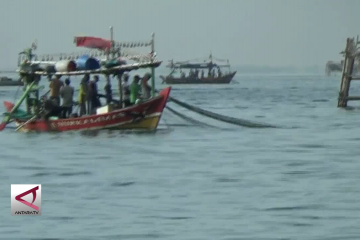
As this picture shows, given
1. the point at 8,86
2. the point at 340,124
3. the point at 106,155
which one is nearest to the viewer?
the point at 106,155

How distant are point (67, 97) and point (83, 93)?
1.77 feet

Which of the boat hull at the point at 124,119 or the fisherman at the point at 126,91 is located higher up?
the fisherman at the point at 126,91

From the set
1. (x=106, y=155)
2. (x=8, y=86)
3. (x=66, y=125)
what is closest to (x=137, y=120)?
(x=66, y=125)

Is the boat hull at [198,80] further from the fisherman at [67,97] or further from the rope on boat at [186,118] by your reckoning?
the fisherman at [67,97]

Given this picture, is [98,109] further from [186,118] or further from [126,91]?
[186,118]

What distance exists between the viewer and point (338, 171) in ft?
93.8

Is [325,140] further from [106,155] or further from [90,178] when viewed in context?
[90,178]

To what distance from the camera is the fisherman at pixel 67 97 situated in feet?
126

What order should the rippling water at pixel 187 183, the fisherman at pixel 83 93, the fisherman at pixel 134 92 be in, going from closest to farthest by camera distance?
the rippling water at pixel 187 183 < the fisherman at pixel 83 93 < the fisherman at pixel 134 92

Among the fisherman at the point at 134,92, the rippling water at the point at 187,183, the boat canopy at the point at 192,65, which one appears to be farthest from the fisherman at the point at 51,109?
the boat canopy at the point at 192,65

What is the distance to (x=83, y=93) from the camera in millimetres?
38781

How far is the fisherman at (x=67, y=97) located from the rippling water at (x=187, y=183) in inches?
34.8

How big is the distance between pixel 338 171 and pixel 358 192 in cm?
439

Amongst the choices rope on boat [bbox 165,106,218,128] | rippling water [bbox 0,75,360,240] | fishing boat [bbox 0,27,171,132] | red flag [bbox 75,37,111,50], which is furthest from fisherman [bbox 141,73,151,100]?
rope on boat [bbox 165,106,218,128]
